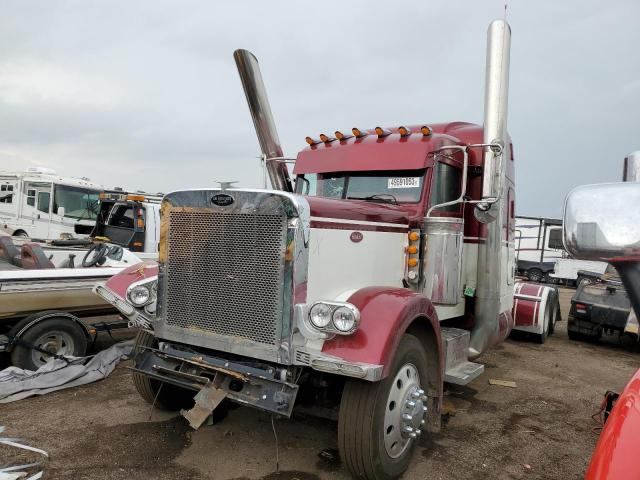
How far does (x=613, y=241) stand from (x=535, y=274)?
80.4 feet

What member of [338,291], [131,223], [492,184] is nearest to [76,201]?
[131,223]

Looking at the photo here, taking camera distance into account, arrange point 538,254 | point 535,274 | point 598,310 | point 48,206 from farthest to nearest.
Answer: point 538,254 → point 535,274 → point 48,206 → point 598,310

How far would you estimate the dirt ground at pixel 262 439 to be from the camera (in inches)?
137

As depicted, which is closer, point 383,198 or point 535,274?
point 383,198

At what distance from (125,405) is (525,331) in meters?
6.78

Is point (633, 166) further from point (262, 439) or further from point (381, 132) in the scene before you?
point (262, 439)

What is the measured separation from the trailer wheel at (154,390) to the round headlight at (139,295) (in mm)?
274

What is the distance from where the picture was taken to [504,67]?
459cm

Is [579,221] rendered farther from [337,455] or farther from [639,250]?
[337,455]

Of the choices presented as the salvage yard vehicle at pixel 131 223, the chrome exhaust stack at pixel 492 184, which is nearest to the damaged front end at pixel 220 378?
the chrome exhaust stack at pixel 492 184

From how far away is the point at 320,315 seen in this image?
3.05 metres

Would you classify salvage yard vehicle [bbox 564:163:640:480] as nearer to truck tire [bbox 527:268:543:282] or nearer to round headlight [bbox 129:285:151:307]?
round headlight [bbox 129:285:151:307]

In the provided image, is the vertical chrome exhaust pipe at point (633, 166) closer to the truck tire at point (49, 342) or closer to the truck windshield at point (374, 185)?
the truck windshield at point (374, 185)

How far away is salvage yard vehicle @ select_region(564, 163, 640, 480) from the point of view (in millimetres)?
1164
